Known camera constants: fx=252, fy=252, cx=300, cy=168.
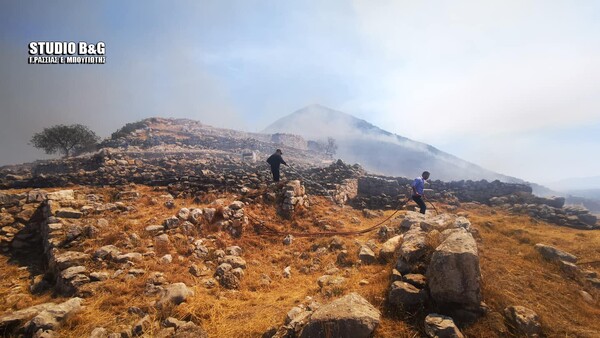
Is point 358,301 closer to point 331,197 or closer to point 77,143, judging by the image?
point 331,197

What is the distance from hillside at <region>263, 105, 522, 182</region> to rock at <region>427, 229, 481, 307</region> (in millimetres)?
72733

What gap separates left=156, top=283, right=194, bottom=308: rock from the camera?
443 cm

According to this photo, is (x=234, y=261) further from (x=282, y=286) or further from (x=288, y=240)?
(x=288, y=240)

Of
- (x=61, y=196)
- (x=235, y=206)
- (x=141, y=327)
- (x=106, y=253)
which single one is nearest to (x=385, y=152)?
(x=235, y=206)

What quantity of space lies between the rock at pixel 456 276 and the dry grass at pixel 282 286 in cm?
35

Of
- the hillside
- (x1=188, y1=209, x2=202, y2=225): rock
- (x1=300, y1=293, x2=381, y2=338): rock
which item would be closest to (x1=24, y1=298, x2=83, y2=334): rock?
(x1=188, y1=209, x2=202, y2=225): rock

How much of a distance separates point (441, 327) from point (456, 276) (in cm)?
77

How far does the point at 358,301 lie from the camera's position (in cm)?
361

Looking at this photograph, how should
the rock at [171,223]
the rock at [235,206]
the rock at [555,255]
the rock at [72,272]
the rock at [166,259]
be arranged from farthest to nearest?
the rock at [235,206] < the rock at [171,223] < the rock at [166,259] < the rock at [555,255] < the rock at [72,272]

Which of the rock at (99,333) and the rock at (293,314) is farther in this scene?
the rock at (293,314)

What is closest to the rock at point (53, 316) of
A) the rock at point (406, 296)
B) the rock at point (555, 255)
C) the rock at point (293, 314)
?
the rock at point (293, 314)

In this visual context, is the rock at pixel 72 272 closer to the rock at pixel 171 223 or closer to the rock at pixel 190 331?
the rock at pixel 171 223

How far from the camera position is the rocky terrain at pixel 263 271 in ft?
11.7

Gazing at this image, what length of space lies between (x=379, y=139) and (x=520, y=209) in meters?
106
